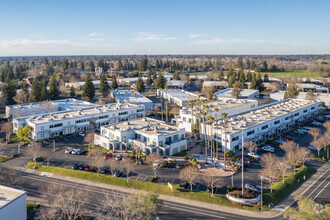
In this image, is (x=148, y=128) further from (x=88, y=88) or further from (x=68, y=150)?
(x=88, y=88)

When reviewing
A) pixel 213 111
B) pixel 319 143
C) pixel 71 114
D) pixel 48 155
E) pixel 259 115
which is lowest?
pixel 48 155

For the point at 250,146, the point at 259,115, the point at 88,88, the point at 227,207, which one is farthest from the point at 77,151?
the point at 88,88

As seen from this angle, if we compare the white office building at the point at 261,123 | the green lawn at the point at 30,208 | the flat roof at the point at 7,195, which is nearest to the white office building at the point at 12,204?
the flat roof at the point at 7,195

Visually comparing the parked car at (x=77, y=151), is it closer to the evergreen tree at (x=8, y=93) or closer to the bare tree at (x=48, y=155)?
the bare tree at (x=48, y=155)

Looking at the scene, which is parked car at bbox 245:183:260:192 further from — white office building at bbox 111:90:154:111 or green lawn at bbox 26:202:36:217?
white office building at bbox 111:90:154:111

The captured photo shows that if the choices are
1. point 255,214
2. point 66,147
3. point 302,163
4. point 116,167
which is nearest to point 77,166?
point 116,167

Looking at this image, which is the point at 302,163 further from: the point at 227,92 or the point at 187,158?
the point at 227,92
